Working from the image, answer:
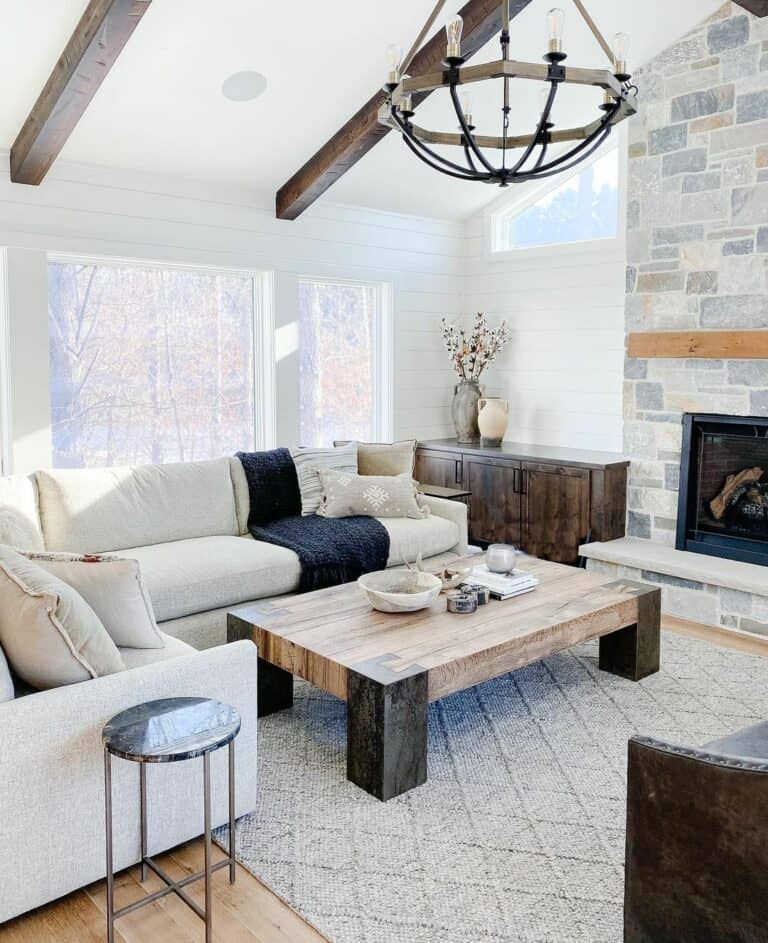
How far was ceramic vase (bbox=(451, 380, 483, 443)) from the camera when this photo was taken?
20.6 feet

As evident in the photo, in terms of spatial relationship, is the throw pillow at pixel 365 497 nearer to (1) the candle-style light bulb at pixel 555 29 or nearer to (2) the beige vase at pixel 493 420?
(2) the beige vase at pixel 493 420

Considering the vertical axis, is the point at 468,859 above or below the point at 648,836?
below

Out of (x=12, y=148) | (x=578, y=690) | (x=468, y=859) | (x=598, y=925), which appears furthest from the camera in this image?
(x=12, y=148)

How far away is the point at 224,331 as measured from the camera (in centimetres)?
552

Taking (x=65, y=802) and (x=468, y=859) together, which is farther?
(x=468, y=859)

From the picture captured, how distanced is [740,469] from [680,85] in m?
2.13

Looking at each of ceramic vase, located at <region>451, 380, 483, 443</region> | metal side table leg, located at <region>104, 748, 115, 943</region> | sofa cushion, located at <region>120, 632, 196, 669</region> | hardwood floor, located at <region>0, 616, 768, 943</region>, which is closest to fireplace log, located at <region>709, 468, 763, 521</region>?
ceramic vase, located at <region>451, 380, 483, 443</region>

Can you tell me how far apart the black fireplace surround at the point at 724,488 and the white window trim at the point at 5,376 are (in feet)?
12.0

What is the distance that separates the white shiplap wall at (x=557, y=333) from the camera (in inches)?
225

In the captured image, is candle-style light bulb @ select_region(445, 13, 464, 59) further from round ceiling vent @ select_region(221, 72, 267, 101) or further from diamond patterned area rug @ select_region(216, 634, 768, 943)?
diamond patterned area rug @ select_region(216, 634, 768, 943)

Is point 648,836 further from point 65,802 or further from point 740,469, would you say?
point 740,469

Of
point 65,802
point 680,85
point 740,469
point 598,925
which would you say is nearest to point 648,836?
point 598,925

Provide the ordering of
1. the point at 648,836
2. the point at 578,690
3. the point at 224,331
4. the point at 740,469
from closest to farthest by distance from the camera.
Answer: the point at 648,836
the point at 578,690
the point at 740,469
the point at 224,331

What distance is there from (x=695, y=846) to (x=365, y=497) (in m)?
3.26
